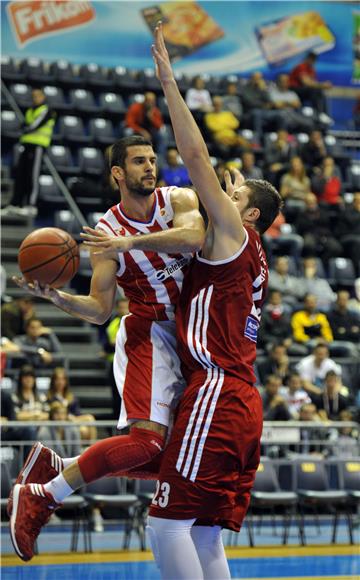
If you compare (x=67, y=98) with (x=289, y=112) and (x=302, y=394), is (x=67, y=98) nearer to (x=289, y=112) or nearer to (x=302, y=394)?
(x=289, y=112)

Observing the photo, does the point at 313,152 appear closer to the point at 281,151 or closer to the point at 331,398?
the point at 281,151

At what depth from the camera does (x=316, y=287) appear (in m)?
17.3

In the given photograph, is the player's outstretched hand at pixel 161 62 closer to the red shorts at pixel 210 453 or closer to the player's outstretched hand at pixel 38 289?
the player's outstretched hand at pixel 38 289

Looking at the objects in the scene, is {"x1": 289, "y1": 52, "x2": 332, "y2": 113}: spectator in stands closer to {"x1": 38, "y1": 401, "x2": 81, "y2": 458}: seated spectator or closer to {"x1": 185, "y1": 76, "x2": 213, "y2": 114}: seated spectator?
{"x1": 185, "y1": 76, "x2": 213, "y2": 114}: seated spectator

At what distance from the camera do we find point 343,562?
36.0 feet

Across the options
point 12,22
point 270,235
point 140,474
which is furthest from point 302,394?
point 12,22

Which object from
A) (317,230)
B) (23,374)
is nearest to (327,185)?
(317,230)

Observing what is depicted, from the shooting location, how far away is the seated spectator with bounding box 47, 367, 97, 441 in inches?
500

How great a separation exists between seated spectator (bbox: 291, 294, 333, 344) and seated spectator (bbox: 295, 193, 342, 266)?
7.53 ft

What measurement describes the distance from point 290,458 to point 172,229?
7.94m

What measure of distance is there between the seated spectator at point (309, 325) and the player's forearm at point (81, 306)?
1024 centimetres

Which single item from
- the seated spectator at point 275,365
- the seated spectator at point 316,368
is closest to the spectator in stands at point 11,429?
the seated spectator at point 275,365

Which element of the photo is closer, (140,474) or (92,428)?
(140,474)

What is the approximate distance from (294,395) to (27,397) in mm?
3482
